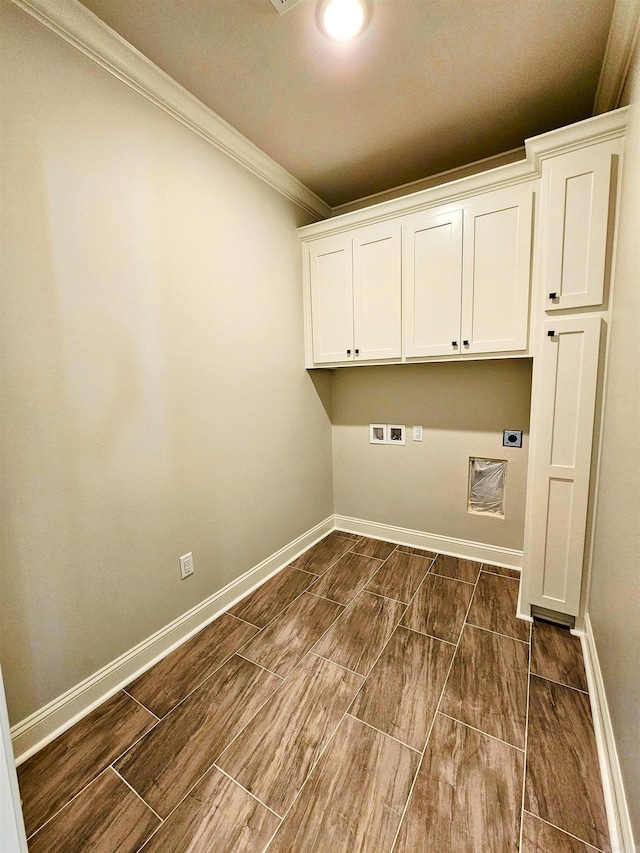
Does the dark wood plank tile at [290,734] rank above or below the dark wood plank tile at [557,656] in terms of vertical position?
below

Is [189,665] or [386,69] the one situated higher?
[386,69]

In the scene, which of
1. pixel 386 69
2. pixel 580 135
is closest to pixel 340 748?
pixel 580 135

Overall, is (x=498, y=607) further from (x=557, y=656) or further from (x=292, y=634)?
(x=292, y=634)

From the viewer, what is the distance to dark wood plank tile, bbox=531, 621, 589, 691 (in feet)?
5.07

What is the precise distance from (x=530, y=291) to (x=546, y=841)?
221 cm

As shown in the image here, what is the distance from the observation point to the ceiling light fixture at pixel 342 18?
4.23 ft

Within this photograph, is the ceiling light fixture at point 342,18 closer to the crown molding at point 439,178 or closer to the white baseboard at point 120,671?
the crown molding at point 439,178

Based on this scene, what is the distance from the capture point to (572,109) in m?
1.86

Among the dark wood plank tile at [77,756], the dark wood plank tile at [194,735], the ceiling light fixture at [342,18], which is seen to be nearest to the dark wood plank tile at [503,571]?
the dark wood plank tile at [194,735]

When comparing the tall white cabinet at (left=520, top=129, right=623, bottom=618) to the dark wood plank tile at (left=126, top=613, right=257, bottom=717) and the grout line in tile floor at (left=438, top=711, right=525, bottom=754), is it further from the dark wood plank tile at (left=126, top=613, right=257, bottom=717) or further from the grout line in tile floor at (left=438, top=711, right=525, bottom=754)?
the dark wood plank tile at (left=126, top=613, right=257, bottom=717)

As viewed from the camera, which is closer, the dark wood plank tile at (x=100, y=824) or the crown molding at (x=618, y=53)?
the dark wood plank tile at (x=100, y=824)

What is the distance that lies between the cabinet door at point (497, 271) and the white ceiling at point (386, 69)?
1.54 feet

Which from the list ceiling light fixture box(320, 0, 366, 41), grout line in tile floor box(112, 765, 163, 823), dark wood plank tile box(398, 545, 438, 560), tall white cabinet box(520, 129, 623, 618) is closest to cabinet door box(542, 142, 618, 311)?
tall white cabinet box(520, 129, 623, 618)

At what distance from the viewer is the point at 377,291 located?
2363 mm
